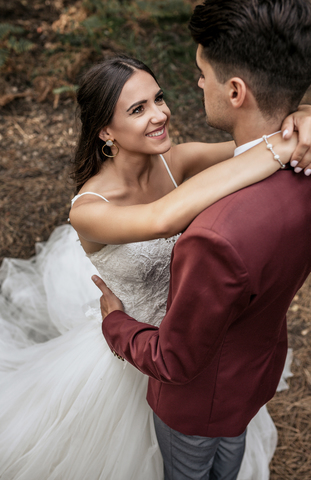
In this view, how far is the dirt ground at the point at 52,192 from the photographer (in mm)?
2914

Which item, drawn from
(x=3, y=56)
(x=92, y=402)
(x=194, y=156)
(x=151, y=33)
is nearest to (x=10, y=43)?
(x=3, y=56)

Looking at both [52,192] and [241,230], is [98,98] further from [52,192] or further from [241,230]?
[52,192]

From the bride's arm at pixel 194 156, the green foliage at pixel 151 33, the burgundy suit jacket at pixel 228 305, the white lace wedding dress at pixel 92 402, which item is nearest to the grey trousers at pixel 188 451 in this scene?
the burgundy suit jacket at pixel 228 305

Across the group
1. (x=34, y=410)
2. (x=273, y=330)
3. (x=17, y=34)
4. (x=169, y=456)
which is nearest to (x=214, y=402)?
(x=273, y=330)

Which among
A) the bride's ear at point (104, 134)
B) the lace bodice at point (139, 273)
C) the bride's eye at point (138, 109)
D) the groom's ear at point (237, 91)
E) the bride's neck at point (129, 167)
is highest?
the groom's ear at point (237, 91)

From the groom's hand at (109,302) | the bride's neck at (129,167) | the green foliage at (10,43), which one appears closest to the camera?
the groom's hand at (109,302)

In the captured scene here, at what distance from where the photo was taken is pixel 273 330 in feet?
5.10

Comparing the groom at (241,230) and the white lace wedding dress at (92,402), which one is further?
the white lace wedding dress at (92,402)

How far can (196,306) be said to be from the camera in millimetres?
1214

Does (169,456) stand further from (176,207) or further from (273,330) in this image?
(176,207)

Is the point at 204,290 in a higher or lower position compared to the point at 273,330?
higher

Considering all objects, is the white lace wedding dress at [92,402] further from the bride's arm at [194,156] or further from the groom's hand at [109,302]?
the bride's arm at [194,156]

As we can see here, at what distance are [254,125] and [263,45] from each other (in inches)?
9.4

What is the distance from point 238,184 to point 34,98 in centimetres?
454
